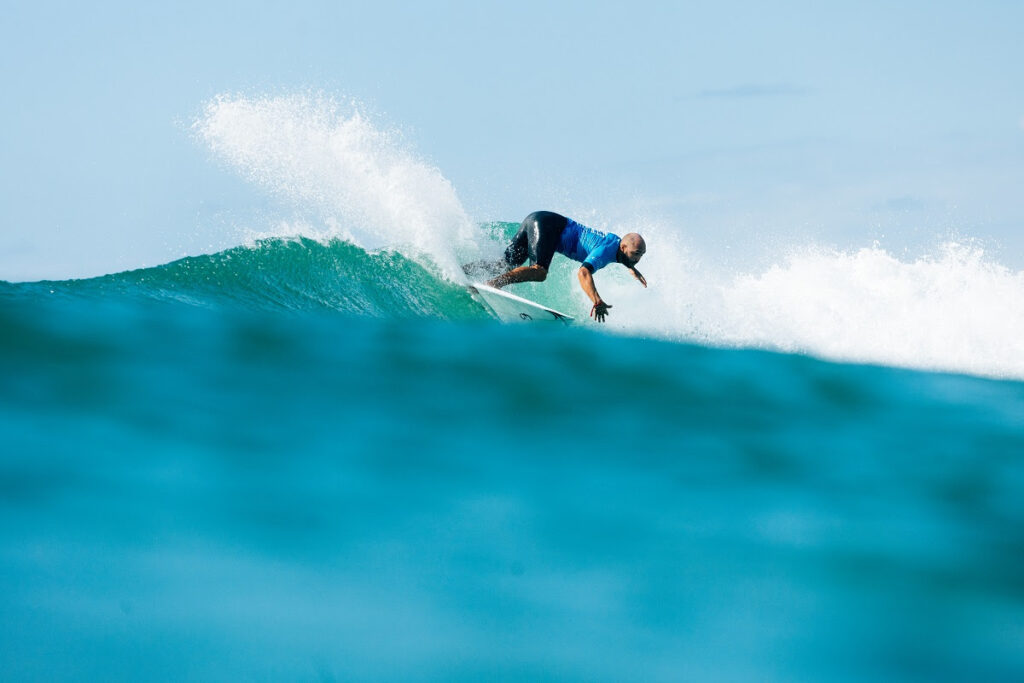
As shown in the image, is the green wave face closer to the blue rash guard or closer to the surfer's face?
the blue rash guard

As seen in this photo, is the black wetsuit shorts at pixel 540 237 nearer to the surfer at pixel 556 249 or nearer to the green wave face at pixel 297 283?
the surfer at pixel 556 249

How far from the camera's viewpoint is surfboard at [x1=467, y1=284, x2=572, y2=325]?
866 cm

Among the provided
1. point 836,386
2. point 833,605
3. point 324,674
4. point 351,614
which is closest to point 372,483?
point 351,614

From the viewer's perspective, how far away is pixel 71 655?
256 centimetres

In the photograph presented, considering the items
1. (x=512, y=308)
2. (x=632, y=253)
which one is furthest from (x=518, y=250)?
(x=632, y=253)

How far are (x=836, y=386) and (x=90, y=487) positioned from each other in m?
4.26

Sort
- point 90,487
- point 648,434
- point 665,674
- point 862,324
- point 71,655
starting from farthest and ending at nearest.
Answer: point 862,324
point 648,434
point 90,487
point 665,674
point 71,655

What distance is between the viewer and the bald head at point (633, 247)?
9.15 meters

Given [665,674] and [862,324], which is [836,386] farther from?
[862,324]

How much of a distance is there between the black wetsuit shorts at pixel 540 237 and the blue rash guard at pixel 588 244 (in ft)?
0.27

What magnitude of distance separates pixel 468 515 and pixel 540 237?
6.66 meters

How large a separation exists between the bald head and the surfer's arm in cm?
46

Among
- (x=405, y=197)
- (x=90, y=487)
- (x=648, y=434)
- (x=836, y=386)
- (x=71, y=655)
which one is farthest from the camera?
(x=405, y=197)

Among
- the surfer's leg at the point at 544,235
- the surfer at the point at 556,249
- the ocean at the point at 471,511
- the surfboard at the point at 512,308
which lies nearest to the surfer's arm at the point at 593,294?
the surfer at the point at 556,249
